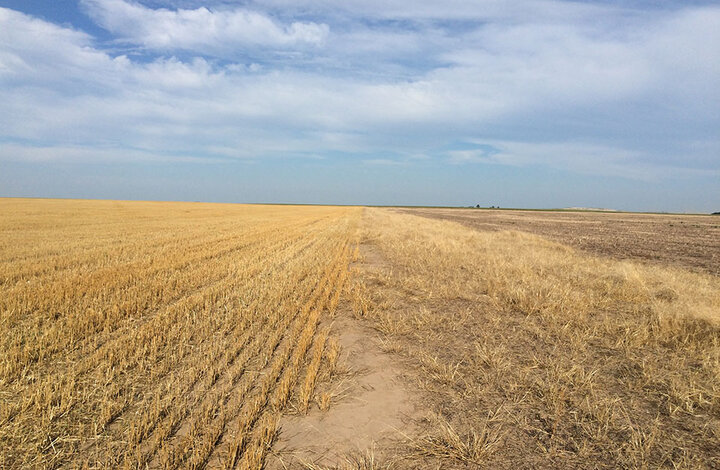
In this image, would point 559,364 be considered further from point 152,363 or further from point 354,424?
point 152,363

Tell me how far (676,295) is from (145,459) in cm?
1008

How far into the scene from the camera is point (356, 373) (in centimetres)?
448

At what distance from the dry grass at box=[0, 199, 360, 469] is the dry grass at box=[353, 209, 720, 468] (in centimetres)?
151

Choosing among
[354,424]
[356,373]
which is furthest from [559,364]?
[354,424]

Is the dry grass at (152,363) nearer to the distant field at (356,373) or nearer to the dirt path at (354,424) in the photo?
the distant field at (356,373)

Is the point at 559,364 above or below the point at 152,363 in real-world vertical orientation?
above

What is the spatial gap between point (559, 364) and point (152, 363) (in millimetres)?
5387

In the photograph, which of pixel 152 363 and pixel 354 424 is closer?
pixel 354 424

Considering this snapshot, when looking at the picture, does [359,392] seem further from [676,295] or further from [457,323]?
[676,295]

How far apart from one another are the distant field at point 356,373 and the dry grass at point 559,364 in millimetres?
25

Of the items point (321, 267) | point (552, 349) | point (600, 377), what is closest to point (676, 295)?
point (552, 349)

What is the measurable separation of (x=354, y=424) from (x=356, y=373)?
1.10 m

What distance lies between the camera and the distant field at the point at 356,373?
9.59 feet

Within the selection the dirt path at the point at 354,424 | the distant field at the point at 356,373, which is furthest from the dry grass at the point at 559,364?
the dirt path at the point at 354,424
